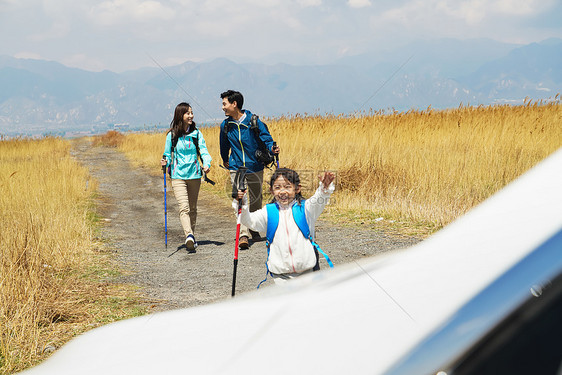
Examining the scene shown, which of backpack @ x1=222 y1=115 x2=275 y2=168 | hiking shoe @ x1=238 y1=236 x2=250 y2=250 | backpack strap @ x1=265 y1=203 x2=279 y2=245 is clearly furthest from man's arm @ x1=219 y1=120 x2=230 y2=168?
backpack strap @ x1=265 y1=203 x2=279 y2=245

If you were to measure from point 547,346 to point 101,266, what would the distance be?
5.99 meters

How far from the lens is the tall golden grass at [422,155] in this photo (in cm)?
777

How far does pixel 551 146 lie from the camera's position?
8.62 metres

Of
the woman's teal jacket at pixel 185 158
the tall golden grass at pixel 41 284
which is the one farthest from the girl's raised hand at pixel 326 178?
the woman's teal jacket at pixel 185 158

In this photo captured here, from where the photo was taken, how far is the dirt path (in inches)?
199

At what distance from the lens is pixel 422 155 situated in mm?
9117

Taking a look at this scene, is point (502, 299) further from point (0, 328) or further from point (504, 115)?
point (504, 115)

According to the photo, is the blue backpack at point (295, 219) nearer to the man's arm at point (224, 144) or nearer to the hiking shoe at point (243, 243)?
the hiking shoe at point (243, 243)

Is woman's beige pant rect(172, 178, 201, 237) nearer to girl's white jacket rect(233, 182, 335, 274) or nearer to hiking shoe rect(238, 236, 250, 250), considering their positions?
hiking shoe rect(238, 236, 250, 250)

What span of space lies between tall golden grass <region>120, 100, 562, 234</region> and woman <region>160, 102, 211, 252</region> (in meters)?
3.03

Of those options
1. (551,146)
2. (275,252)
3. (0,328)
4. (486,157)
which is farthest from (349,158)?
(0,328)

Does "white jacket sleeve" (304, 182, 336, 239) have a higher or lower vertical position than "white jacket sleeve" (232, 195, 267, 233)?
higher

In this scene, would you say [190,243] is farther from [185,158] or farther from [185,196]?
[185,158]

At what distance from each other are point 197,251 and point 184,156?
1.40 metres
